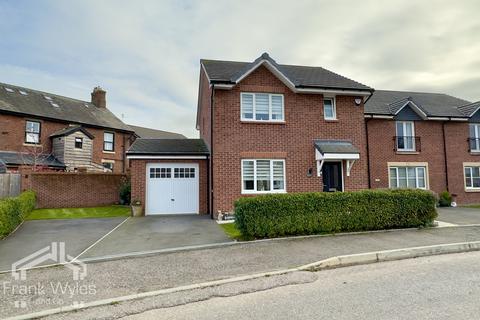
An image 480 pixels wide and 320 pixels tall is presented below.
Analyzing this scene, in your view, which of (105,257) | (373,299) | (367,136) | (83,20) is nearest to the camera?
(373,299)

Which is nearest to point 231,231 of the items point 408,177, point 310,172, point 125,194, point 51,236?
point 310,172

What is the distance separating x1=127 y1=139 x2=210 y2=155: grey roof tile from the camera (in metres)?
14.3

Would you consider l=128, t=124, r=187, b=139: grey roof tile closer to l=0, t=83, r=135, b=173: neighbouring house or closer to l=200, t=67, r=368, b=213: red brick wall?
l=0, t=83, r=135, b=173: neighbouring house

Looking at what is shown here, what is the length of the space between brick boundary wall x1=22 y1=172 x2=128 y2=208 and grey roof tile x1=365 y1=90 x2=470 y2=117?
16843mm

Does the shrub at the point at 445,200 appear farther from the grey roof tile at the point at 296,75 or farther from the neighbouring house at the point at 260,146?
the grey roof tile at the point at 296,75

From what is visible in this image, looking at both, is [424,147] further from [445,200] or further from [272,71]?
[272,71]

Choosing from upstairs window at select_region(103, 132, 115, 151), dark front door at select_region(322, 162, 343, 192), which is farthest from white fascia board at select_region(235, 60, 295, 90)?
upstairs window at select_region(103, 132, 115, 151)

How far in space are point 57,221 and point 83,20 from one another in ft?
28.3

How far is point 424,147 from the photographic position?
712 inches

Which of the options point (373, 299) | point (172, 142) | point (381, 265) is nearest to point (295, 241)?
point (381, 265)

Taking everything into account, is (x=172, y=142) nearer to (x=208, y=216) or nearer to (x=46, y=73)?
(x=208, y=216)

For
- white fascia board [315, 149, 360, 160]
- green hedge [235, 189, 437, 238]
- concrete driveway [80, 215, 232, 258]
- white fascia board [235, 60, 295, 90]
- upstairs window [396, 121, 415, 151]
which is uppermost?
white fascia board [235, 60, 295, 90]

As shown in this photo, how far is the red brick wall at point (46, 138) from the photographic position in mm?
20484

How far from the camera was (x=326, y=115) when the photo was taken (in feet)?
47.1
